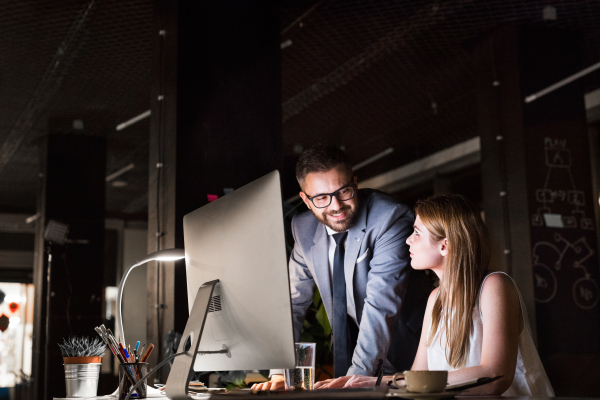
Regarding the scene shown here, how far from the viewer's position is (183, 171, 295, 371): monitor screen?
122 cm

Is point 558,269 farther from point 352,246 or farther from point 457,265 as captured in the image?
point 457,265

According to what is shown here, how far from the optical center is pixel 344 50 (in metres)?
4.41

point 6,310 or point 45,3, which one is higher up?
point 45,3

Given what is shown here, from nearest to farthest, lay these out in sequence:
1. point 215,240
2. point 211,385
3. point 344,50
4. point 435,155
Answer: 1. point 215,240
2. point 211,385
3. point 344,50
4. point 435,155

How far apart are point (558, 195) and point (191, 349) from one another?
11.4 ft

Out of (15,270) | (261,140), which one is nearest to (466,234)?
(261,140)

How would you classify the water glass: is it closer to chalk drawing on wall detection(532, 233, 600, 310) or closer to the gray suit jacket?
the gray suit jacket

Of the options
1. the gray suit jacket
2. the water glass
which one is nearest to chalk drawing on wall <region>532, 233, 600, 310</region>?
the gray suit jacket

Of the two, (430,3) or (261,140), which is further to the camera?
(430,3)

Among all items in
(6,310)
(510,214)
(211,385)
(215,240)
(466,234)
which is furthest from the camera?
(6,310)

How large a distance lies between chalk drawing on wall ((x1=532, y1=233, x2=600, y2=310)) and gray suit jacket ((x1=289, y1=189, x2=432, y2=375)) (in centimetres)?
173

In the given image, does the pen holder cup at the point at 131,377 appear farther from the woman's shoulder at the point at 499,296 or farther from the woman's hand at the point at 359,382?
the woman's shoulder at the point at 499,296

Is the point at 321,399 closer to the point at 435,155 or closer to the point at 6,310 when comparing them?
the point at 435,155

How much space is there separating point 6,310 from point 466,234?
29.9 ft
